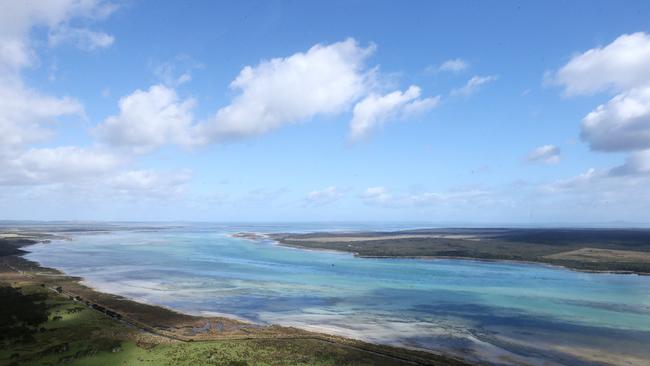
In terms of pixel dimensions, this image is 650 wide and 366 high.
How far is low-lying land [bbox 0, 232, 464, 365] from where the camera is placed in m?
29.4

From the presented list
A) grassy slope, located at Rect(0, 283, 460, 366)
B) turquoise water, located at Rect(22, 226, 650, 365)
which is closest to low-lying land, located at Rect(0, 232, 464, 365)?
grassy slope, located at Rect(0, 283, 460, 366)

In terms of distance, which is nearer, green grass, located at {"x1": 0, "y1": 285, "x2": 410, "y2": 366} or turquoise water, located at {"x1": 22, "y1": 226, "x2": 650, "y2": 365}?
green grass, located at {"x1": 0, "y1": 285, "x2": 410, "y2": 366}

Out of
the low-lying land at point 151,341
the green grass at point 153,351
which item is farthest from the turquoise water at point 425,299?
the green grass at point 153,351

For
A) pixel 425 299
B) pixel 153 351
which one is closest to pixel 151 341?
pixel 153 351

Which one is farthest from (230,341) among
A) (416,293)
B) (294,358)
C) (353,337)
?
(416,293)

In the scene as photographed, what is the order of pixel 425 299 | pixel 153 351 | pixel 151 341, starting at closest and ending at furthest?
pixel 153 351 < pixel 151 341 < pixel 425 299

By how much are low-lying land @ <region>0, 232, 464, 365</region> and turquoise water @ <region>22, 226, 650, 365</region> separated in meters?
4.05

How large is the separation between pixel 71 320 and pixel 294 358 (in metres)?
22.1

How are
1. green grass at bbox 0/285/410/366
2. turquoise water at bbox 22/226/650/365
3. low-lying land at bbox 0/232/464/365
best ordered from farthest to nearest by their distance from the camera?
turquoise water at bbox 22/226/650/365, low-lying land at bbox 0/232/464/365, green grass at bbox 0/285/410/366

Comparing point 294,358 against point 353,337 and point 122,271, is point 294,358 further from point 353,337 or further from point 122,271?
point 122,271

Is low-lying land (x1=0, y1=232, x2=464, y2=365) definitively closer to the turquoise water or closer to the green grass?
the green grass

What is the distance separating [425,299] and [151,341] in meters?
32.7

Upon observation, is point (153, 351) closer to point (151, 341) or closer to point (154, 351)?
point (154, 351)

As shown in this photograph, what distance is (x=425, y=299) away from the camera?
176 ft
